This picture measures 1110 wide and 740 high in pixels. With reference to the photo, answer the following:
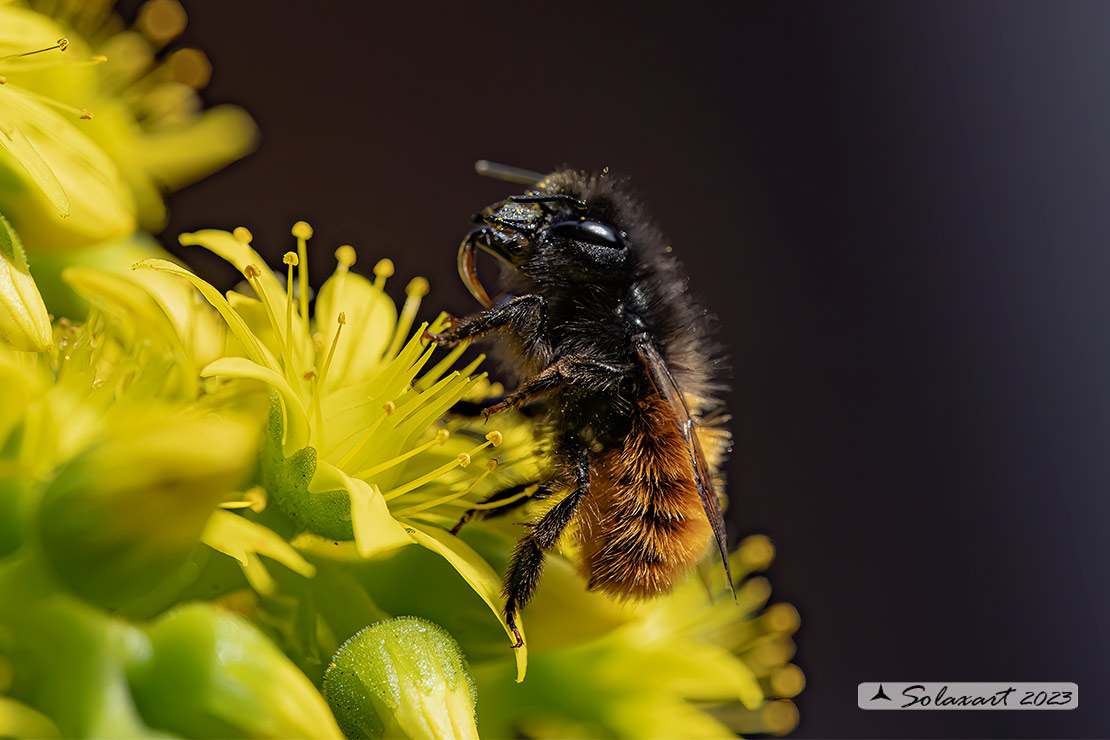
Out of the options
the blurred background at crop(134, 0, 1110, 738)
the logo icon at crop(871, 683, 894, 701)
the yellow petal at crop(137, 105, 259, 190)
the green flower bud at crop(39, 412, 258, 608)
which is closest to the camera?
the green flower bud at crop(39, 412, 258, 608)

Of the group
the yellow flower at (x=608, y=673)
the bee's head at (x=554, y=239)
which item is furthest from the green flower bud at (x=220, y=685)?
the bee's head at (x=554, y=239)

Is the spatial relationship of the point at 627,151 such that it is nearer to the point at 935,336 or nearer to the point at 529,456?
the point at 935,336

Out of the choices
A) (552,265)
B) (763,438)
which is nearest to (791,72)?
(763,438)

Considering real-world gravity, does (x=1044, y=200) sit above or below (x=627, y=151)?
below

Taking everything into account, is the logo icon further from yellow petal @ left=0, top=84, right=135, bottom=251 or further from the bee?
yellow petal @ left=0, top=84, right=135, bottom=251

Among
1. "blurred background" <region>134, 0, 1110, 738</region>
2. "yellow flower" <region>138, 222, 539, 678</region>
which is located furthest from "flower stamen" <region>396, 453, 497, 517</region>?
"blurred background" <region>134, 0, 1110, 738</region>

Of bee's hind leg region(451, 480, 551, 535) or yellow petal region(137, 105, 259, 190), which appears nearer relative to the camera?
bee's hind leg region(451, 480, 551, 535)
